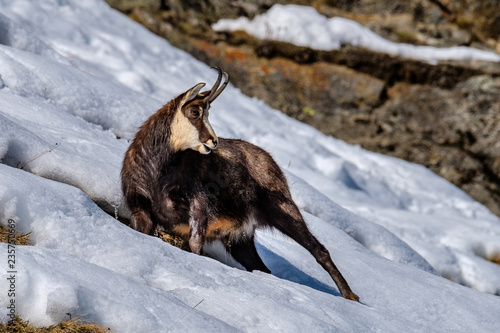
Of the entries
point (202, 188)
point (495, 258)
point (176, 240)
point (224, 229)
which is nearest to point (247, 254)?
point (224, 229)

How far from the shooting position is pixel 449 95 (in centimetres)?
1284

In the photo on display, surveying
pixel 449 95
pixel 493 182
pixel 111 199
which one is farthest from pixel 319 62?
pixel 111 199

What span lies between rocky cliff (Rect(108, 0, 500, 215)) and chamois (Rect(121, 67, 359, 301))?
292 inches

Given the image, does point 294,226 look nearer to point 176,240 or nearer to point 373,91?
point 176,240

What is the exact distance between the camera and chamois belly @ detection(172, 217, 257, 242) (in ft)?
15.9

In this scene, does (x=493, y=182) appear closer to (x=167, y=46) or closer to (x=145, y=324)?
(x=167, y=46)

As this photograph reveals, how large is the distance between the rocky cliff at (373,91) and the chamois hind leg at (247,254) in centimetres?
750

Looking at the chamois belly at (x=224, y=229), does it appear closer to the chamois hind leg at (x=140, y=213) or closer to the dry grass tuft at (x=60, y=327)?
the chamois hind leg at (x=140, y=213)

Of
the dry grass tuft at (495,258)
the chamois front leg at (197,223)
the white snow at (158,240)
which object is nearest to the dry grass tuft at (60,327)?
the white snow at (158,240)

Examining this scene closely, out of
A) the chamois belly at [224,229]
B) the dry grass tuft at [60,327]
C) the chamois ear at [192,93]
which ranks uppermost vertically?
the chamois ear at [192,93]

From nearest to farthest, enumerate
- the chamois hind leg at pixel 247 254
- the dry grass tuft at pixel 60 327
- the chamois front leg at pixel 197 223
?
the dry grass tuft at pixel 60 327, the chamois front leg at pixel 197 223, the chamois hind leg at pixel 247 254

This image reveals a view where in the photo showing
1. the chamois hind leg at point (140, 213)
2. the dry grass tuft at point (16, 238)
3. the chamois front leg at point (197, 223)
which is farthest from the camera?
the chamois hind leg at point (140, 213)

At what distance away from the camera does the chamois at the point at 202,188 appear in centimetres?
470

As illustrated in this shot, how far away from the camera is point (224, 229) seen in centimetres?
499
